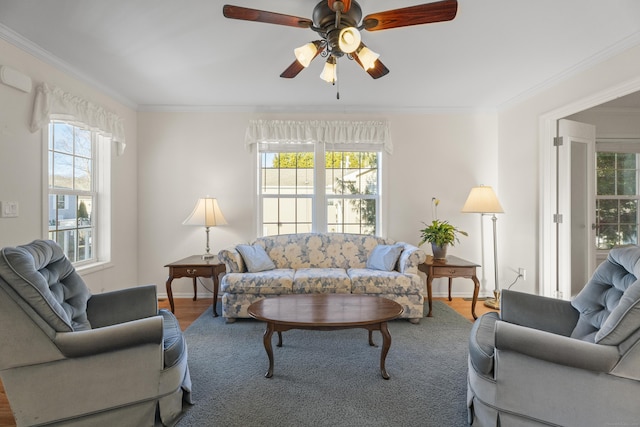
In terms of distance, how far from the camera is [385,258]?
136 inches

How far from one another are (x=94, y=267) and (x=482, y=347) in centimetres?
367

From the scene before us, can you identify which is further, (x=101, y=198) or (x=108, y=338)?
(x=101, y=198)

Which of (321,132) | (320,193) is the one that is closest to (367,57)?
(321,132)

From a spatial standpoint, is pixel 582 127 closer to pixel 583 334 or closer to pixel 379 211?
pixel 379 211

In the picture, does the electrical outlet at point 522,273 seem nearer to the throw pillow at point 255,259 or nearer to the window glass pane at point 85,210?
the throw pillow at point 255,259

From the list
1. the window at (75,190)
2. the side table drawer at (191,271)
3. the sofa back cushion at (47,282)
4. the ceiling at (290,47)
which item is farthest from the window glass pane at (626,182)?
the window at (75,190)

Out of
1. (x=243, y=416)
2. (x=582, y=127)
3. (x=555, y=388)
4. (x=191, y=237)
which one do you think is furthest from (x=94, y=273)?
(x=582, y=127)

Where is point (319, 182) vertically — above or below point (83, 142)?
below

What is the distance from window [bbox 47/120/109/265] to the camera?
296 cm

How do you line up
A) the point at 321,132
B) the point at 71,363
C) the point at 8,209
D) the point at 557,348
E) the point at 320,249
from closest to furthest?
the point at 557,348 < the point at 71,363 < the point at 8,209 < the point at 320,249 < the point at 321,132

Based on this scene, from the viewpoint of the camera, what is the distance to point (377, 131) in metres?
4.07

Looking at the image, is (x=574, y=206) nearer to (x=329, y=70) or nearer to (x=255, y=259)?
(x=329, y=70)

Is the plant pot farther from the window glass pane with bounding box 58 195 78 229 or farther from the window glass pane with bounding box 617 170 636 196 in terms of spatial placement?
the window glass pane with bounding box 58 195 78 229

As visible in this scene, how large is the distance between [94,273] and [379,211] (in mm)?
3405
